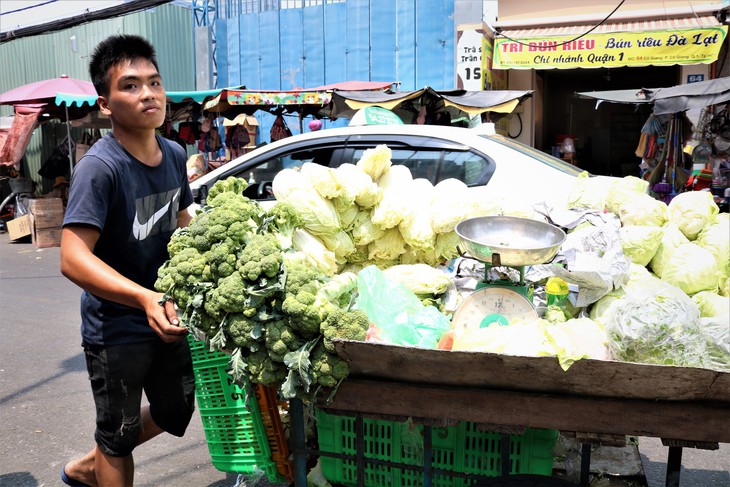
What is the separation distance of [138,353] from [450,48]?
11.9 meters

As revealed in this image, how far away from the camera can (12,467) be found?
11.3 ft

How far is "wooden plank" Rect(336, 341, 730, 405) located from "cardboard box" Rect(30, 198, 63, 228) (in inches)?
436

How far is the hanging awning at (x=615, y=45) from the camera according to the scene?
35.0 ft

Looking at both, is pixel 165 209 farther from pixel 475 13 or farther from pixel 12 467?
pixel 475 13

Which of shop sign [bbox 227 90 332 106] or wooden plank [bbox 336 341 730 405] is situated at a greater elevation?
shop sign [bbox 227 90 332 106]

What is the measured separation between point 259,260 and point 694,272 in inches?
67.9

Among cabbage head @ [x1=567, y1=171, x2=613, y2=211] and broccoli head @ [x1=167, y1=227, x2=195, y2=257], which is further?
cabbage head @ [x1=567, y1=171, x2=613, y2=211]

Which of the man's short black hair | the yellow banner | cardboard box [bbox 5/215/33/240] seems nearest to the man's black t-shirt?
the man's short black hair

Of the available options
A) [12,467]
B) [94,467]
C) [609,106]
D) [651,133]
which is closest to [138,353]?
[94,467]

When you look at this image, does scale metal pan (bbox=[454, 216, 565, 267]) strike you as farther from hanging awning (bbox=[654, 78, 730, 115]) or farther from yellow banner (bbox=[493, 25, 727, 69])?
yellow banner (bbox=[493, 25, 727, 69])

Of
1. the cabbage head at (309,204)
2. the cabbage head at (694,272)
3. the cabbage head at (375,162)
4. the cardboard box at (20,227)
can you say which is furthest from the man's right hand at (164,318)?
the cardboard box at (20,227)

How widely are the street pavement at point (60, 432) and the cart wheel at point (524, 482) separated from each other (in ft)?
5.80

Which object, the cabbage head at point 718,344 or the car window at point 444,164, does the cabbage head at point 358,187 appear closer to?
Result: the cabbage head at point 718,344

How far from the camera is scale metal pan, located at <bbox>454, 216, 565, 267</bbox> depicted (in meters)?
2.02
